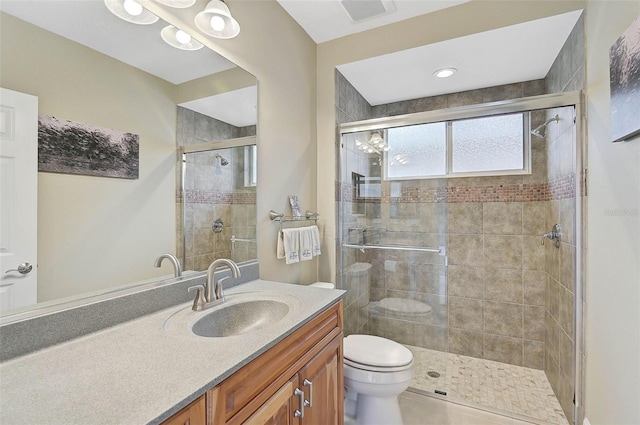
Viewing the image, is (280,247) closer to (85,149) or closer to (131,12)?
(85,149)

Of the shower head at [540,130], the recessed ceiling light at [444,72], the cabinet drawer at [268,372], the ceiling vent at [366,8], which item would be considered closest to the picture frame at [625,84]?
the shower head at [540,130]

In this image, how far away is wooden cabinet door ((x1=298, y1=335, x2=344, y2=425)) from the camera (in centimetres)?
108

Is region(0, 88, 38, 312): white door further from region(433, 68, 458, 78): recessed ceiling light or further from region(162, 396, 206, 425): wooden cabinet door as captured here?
region(433, 68, 458, 78): recessed ceiling light

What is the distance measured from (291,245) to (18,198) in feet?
4.21

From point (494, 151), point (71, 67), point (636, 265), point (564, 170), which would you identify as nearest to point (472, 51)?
point (494, 151)

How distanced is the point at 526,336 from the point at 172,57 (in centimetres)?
313

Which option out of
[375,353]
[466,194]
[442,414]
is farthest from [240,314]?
[466,194]

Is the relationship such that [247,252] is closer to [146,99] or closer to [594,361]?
[146,99]

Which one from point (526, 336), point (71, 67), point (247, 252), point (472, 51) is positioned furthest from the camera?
point (526, 336)

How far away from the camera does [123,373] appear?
68 cm

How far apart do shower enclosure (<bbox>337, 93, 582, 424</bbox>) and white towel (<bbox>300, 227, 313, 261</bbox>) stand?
38cm

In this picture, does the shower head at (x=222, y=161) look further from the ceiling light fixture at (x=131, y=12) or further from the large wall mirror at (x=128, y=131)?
the ceiling light fixture at (x=131, y=12)

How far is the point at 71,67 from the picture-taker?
0.92m

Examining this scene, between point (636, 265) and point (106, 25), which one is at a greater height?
point (106, 25)
